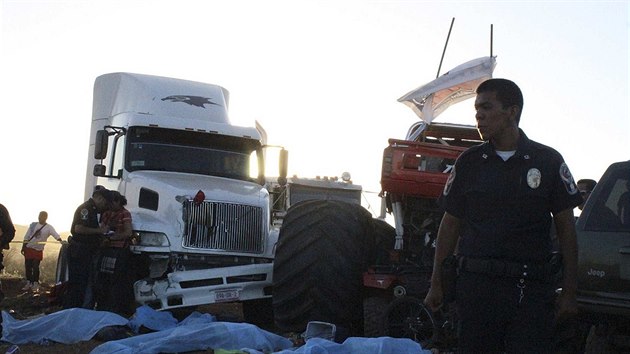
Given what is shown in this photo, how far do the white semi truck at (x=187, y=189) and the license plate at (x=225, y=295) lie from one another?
0.01m

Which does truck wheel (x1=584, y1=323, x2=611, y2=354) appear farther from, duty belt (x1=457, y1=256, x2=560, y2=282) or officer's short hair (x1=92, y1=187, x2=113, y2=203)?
officer's short hair (x1=92, y1=187, x2=113, y2=203)

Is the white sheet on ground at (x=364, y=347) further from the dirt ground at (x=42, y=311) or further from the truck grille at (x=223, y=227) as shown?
the truck grille at (x=223, y=227)

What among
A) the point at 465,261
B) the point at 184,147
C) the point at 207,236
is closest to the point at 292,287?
the point at 207,236

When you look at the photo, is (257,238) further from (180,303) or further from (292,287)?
(292,287)

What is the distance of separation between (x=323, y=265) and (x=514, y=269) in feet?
20.2

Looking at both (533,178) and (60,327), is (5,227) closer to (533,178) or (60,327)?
(60,327)

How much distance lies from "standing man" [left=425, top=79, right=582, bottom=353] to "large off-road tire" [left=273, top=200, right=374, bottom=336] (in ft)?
18.9

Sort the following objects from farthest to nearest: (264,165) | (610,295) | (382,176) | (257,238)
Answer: (264,165) < (257,238) < (382,176) < (610,295)

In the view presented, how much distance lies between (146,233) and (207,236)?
0.81 metres

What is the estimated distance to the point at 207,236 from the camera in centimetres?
1455

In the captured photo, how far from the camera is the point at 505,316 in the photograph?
550 cm

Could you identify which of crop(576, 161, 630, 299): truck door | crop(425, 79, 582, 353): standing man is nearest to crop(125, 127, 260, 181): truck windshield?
crop(576, 161, 630, 299): truck door

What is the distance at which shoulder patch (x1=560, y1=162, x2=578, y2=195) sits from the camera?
18.4ft

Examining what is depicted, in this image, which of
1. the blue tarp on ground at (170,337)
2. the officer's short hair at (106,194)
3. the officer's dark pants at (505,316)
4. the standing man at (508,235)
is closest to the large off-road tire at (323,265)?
the blue tarp on ground at (170,337)
